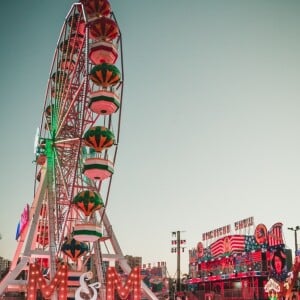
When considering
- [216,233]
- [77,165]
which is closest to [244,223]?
[216,233]

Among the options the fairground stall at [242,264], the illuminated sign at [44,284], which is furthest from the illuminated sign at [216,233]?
the illuminated sign at [44,284]

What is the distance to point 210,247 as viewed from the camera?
60.3 metres

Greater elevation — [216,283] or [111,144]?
[111,144]

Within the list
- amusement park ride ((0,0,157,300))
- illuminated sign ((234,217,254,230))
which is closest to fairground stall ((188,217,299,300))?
illuminated sign ((234,217,254,230))

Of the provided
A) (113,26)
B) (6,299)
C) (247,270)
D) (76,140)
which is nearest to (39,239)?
(6,299)

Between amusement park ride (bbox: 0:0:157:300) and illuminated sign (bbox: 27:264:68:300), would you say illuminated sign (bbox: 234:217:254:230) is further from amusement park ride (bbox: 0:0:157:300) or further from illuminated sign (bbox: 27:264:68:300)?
illuminated sign (bbox: 27:264:68:300)

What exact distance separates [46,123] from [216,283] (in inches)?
1278

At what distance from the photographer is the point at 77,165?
84.2 ft

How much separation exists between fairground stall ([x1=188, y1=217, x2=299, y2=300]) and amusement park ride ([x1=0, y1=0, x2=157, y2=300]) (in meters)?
14.7

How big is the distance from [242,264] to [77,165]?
98.1 feet

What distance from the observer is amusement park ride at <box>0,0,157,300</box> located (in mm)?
23953

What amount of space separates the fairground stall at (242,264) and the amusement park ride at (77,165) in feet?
48.3

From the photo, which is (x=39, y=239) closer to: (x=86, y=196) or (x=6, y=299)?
(x=6, y=299)

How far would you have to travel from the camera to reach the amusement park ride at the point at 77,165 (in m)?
24.0
